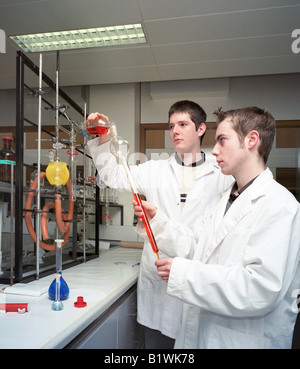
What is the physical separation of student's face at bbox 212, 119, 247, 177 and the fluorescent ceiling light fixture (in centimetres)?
168

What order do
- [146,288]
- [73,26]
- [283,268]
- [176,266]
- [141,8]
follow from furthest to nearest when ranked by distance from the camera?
[73,26] → [141,8] → [146,288] → [176,266] → [283,268]

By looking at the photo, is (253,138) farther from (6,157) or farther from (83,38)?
(83,38)

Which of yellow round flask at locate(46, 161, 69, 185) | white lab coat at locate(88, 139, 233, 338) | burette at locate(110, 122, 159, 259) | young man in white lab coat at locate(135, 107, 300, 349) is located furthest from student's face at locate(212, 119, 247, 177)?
yellow round flask at locate(46, 161, 69, 185)

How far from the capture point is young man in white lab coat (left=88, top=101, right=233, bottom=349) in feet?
4.86

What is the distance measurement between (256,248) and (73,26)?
227 cm

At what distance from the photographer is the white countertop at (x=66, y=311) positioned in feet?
2.54

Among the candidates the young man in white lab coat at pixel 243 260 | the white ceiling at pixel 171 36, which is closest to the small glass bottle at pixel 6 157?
the young man in white lab coat at pixel 243 260

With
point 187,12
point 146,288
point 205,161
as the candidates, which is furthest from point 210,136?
point 146,288

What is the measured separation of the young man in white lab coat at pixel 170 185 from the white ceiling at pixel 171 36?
0.98 metres

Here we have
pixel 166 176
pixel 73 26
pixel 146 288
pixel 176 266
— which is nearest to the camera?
pixel 176 266

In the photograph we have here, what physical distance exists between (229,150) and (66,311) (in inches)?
31.5

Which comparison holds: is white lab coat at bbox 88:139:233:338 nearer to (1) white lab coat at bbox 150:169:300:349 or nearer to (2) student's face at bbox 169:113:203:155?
(2) student's face at bbox 169:113:203:155
